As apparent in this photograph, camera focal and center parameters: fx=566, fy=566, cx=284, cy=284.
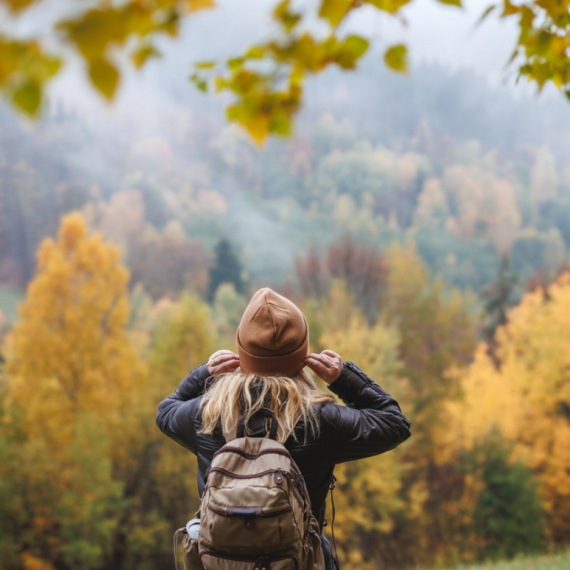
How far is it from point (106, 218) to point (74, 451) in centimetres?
597

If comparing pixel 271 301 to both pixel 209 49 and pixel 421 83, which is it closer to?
pixel 209 49

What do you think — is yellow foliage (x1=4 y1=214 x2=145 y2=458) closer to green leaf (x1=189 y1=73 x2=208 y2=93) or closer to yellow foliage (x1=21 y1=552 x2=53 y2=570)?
yellow foliage (x1=21 y1=552 x2=53 y2=570)

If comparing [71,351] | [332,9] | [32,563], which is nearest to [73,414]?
[71,351]

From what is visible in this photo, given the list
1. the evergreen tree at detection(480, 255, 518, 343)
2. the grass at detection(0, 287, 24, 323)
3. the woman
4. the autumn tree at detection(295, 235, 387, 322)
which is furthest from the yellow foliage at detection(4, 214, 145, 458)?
the woman

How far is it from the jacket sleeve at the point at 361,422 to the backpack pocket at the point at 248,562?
0.27 metres

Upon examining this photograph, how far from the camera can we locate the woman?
1.45 m

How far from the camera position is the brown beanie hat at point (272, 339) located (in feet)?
5.04

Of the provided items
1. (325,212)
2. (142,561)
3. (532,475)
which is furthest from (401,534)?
(325,212)

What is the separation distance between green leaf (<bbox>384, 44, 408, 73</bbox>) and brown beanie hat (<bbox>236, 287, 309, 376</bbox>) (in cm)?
68

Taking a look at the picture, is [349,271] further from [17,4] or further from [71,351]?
[17,4]

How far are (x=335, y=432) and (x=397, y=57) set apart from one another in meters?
0.91

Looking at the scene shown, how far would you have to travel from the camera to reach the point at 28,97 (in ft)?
2.34

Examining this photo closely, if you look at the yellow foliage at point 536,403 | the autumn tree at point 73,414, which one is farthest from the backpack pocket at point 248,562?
the yellow foliage at point 536,403

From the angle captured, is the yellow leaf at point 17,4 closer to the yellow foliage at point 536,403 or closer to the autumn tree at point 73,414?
the autumn tree at point 73,414
